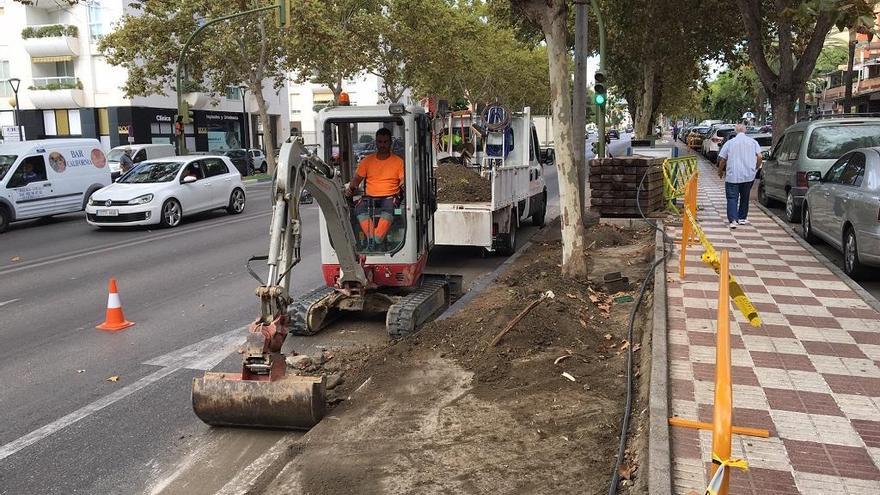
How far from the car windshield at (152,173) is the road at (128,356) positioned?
311 centimetres

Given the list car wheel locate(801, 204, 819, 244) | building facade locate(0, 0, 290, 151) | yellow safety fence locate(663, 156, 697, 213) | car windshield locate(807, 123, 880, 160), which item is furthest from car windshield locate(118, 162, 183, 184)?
building facade locate(0, 0, 290, 151)

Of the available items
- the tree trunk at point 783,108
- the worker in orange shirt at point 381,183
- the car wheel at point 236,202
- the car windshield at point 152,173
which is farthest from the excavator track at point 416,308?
the tree trunk at point 783,108

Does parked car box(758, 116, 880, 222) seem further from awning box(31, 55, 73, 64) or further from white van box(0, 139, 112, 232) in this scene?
awning box(31, 55, 73, 64)

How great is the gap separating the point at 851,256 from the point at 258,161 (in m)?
35.1

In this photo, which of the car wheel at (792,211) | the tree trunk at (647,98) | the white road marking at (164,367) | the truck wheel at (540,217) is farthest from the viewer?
the tree trunk at (647,98)

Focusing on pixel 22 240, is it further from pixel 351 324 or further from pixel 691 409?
pixel 691 409

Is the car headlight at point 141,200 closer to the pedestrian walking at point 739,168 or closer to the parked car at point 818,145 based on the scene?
the pedestrian walking at point 739,168

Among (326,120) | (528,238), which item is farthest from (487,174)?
(326,120)

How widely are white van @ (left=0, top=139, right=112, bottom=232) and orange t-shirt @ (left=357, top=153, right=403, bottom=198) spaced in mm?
12248

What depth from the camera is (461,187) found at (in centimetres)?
1096

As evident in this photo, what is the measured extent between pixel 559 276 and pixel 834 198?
3988mm

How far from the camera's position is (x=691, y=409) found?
4547mm

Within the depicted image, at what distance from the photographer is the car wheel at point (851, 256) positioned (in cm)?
840

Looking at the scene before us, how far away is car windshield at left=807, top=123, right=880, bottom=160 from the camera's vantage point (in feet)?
40.6
